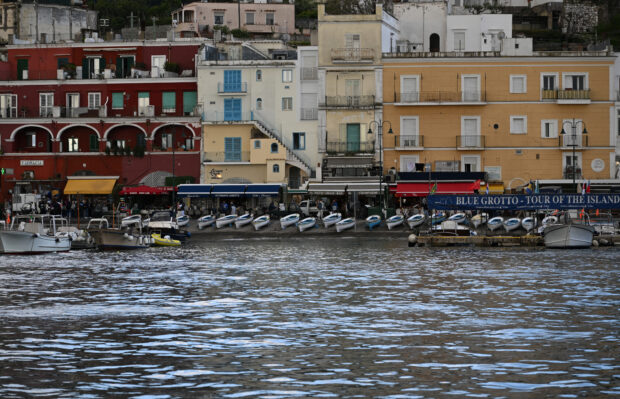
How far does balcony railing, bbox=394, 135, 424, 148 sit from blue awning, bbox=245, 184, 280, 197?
31.5 ft

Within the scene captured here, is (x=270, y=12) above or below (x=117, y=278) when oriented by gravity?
above

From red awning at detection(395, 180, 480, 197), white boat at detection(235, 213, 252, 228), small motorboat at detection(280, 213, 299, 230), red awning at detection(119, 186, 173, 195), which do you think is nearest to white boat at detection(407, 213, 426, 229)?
red awning at detection(395, 180, 480, 197)

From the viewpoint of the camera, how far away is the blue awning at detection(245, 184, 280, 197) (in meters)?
80.1

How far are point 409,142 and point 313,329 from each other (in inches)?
2133

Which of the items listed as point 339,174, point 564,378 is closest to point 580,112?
point 339,174

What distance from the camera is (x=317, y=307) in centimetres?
3431

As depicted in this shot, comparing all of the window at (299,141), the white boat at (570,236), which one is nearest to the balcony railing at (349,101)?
the window at (299,141)

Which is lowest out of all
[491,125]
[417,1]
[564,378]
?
[564,378]

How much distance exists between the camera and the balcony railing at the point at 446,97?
269ft

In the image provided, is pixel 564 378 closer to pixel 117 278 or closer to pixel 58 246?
pixel 117 278

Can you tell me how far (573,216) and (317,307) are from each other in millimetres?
43190

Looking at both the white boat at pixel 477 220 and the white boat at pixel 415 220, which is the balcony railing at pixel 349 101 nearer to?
the white boat at pixel 477 220

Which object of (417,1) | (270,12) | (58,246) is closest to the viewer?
(58,246)

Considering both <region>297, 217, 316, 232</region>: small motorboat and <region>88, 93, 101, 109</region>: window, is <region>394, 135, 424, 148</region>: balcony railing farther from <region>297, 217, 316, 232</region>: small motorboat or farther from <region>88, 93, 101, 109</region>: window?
<region>88, 93, 101, 109</region>: window
